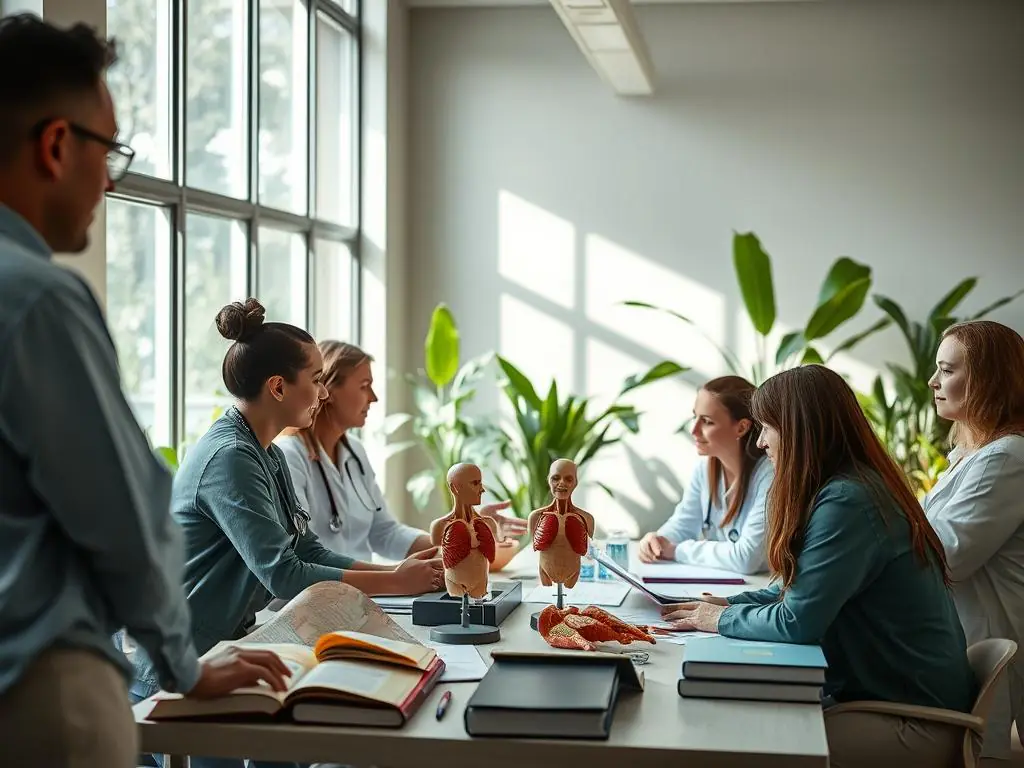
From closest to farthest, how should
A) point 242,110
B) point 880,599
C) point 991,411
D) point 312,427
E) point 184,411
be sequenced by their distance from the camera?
point 880,599, point 991,411, point 312,427, point 184,411, point 242,110

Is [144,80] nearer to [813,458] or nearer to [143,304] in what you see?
[143,304]

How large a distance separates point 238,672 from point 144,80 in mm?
2486

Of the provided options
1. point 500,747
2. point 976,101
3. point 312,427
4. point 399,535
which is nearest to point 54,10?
point 312,427

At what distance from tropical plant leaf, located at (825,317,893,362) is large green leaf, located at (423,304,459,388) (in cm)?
166

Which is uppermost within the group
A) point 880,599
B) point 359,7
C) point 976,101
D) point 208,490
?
point 359,7

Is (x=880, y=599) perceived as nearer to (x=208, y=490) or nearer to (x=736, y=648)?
(x=736, y=648)

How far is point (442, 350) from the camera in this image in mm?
5223

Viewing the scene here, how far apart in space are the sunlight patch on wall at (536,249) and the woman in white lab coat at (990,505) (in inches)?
119

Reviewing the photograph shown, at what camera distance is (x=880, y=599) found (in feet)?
7.12

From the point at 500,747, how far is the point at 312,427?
175 centimetres

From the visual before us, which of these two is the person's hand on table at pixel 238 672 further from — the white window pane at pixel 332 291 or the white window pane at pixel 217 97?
the white window pane at pixel 332 291

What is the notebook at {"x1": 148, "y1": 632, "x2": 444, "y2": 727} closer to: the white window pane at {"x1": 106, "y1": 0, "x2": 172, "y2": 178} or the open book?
the open book

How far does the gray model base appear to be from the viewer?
2.20 meters

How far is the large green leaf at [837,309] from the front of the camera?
489 cm
